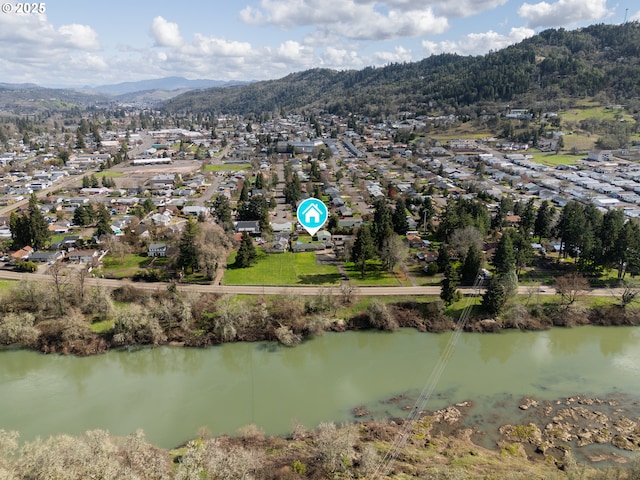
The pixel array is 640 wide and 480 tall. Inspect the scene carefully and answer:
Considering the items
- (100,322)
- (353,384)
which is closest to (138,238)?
(100,322)

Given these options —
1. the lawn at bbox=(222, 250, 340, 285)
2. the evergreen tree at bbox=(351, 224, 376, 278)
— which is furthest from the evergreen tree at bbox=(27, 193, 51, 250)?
the evergreen tree at bbox=(351, 224, 376, 278)

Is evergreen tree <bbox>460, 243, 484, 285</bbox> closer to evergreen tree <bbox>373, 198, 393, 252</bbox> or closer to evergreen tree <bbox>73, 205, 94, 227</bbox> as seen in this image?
evergreen tree <bbox>373, 198, 393, 252</bbox>

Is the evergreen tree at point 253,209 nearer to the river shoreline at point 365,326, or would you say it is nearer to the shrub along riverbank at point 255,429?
the shrub along riverbank at point 255,429

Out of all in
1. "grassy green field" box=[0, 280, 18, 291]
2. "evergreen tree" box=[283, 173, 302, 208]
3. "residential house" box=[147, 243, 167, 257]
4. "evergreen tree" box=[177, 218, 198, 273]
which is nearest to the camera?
"grassy green field" box=[0, 280, 18, 291]

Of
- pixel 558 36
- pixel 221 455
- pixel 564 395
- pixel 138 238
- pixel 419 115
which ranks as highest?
pixel 558 36

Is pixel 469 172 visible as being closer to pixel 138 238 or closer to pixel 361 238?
pixel 361 238
